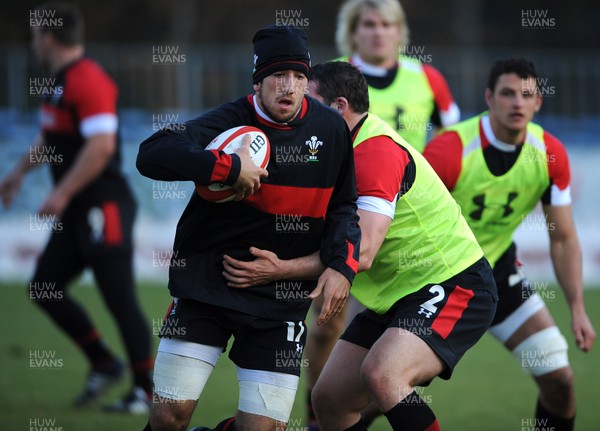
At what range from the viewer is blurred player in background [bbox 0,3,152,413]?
7.25m

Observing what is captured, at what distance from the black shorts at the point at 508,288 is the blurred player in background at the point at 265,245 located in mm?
1746

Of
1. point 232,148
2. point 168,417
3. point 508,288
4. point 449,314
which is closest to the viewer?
point 232,148

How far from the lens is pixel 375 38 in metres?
7.08

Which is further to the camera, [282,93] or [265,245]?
[265,245]

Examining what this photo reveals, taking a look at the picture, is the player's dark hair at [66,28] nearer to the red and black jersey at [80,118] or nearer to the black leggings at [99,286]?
the red and black jersey at [80,118]

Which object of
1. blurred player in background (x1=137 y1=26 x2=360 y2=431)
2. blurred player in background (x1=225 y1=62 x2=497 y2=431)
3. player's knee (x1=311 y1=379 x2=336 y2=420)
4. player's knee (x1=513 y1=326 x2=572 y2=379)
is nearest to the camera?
blurred player in background (x1=137 y1=26 x2=360 y2=431)

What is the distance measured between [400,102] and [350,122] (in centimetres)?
217

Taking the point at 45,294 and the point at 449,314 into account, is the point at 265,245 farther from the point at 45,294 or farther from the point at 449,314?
the point at 45,294

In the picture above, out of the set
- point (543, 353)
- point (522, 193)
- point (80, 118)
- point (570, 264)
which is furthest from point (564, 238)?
point (80, 118)

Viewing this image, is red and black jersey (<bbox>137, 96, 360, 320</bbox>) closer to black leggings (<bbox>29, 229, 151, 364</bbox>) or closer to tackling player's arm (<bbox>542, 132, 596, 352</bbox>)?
tackling player's arm (<bbox>542, 132, 596, 352</bbox>)

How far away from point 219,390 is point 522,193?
319 centimetres

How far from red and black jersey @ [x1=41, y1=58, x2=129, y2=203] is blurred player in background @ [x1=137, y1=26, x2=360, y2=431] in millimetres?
2982

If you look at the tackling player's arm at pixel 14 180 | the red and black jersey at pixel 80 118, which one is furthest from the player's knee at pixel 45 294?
the tackling player's arm at pixel 14 180

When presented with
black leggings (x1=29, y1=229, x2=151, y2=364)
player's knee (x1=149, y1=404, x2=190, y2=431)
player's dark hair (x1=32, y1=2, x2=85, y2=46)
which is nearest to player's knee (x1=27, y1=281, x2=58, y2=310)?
black leggings (x1=29, y1=229, x2=151, y2=364)
